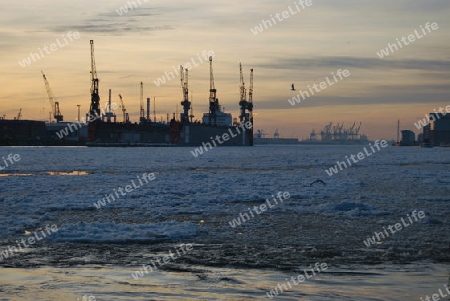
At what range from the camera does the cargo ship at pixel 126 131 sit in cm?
14488

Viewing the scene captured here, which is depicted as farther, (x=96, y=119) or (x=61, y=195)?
(x=96, y=119)

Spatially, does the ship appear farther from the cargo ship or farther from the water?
the water

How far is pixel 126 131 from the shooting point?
151625 mm

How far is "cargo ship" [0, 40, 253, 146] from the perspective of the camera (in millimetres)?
144875

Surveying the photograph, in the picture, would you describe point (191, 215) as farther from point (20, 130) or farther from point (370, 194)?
point (20, 130)

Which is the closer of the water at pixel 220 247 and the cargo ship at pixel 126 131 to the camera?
the water at pixel 220 247

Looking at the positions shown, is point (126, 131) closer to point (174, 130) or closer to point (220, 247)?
point (174, 130)

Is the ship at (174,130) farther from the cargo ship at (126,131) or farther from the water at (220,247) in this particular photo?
the water at (220,247)

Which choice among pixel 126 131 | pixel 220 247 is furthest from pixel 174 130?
pixel 220 247

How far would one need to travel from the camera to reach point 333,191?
21.8 m

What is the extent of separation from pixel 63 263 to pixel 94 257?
608mm

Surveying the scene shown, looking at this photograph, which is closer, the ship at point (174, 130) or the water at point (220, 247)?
the water at point (220, 247)

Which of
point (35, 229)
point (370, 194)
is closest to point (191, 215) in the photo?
point (35, 229)

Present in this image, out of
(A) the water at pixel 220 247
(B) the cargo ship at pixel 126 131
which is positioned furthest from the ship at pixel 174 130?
(A) the water at pixel 220 247
